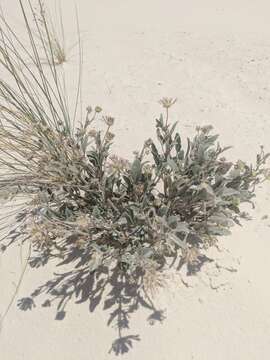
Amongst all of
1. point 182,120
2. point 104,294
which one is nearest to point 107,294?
point 104,294

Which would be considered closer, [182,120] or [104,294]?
[104,294]

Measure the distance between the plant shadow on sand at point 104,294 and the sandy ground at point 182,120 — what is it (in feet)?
0.10

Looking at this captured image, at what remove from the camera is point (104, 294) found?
1897 mm

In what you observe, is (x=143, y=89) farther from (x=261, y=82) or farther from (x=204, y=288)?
(x=204, y=288)

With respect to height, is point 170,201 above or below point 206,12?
below

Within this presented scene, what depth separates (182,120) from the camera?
2.90 metres

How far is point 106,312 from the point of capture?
185 centimetres

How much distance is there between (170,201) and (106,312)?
1.92ft

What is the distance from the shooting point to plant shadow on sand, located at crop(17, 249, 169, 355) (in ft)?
5.98

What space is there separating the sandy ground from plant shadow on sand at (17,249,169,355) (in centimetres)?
3

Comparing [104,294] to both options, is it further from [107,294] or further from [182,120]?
[182,120]

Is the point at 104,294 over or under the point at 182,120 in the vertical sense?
under

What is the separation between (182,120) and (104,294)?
1.47 metres

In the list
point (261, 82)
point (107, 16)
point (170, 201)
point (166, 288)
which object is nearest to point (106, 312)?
point (166, 288)
